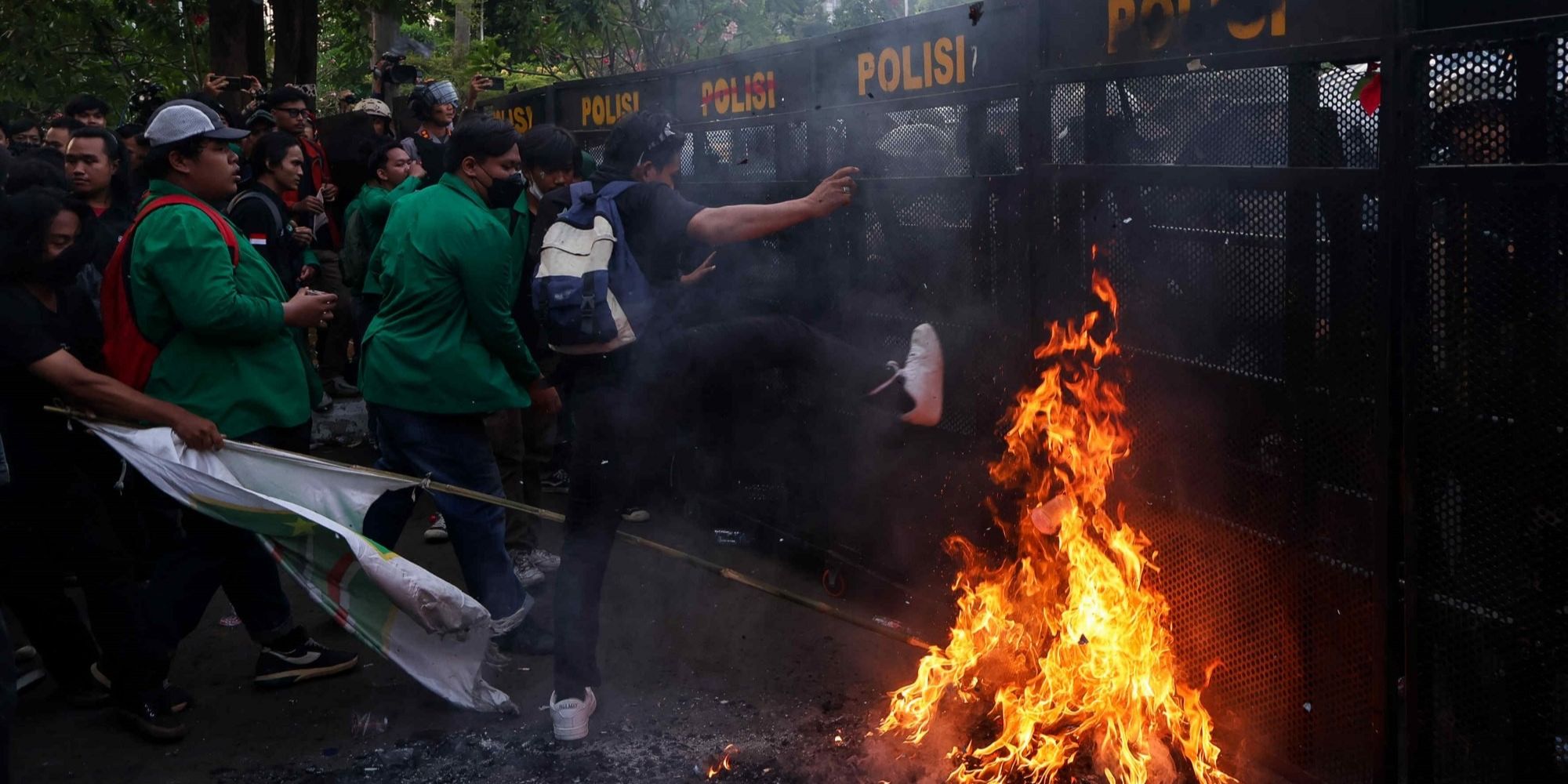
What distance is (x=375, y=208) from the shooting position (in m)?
7.14

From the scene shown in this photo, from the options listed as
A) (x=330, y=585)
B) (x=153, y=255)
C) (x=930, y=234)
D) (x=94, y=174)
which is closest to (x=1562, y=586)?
(x=930, y=234)

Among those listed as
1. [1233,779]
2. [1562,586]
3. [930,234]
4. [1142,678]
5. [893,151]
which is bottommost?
[1233,779]

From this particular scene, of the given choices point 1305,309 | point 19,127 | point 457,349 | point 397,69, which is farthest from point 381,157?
point 1305,309

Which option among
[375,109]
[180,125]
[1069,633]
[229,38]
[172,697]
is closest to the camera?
[1069,633]

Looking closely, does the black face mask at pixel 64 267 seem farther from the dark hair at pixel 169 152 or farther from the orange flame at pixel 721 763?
the orange flame at pixel 721 763

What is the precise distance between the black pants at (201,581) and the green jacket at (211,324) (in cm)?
15

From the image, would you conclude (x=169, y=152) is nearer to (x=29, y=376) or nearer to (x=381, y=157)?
(x=29, y=376)

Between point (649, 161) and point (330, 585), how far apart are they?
194cm

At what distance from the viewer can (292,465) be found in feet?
15.7

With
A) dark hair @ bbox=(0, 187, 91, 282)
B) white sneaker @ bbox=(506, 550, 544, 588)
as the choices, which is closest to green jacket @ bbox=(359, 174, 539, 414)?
dark hair @ bbox=(0, 187, 91, 282)

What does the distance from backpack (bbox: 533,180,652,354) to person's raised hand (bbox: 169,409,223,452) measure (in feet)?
4.09

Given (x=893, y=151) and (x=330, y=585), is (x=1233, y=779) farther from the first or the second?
(x=330, y=585)

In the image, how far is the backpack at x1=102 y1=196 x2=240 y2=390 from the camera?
463 cm

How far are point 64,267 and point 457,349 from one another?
1.41 metres
